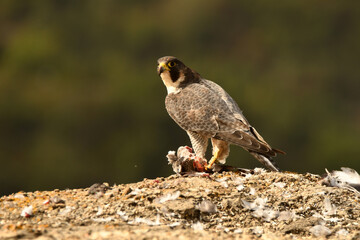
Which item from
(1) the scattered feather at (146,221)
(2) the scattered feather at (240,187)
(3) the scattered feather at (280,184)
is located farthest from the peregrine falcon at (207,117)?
(1) the scattered feather at (146,221)

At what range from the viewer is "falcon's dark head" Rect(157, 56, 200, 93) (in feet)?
14.1

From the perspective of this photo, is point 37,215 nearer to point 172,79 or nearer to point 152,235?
point 152,235

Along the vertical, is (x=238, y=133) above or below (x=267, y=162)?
above

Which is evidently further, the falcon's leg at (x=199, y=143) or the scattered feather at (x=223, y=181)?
the falcon's leg at (x=199, y=143)

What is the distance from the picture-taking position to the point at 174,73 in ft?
14.2

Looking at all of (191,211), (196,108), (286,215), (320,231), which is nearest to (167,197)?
(191,211)

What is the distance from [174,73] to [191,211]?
5.41 feet

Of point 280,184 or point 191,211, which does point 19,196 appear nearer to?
point 191,211

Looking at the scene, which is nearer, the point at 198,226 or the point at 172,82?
the point at 198,226

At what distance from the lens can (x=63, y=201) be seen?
309 cm

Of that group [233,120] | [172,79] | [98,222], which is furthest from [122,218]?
[172,79]

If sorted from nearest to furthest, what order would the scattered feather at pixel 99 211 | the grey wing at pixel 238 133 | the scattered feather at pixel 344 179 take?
the scattered feather at pixel 99 211, the scattered feather at pixel 344 179, the grey wing at pixel 238 133

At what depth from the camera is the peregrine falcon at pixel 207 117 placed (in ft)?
12.3

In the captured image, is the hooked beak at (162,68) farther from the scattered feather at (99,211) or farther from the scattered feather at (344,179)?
the scattered feather at (99,211)
